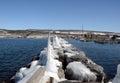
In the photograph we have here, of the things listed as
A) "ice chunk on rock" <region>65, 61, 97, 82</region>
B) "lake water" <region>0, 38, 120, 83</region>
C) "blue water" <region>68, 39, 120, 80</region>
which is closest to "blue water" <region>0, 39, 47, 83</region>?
"lake water" <region>0, 38, 120, 83</region>

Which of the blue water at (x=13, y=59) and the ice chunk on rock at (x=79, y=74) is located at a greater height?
the ice chunk on rock at (x=79, y=74)

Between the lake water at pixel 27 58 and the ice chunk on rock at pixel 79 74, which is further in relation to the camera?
the lake water at pixel 27 58

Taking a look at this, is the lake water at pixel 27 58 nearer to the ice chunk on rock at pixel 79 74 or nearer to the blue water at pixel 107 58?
the blue water at pixel 107 58

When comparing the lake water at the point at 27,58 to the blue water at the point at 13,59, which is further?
the lake water at the point at 27,58

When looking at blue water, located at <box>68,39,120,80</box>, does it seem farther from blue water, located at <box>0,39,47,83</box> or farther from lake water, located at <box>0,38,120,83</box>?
blue water, located at <box>0,39,47,83</box>

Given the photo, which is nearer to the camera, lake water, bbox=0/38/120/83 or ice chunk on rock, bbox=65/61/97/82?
ice chunk on rock, bbox=65/61/97/82

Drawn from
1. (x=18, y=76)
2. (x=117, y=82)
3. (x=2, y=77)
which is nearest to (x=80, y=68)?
(x=18, y=76)

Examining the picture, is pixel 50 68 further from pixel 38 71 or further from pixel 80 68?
pixel 38 71

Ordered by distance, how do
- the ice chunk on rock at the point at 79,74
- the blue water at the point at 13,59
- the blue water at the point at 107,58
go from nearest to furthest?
the ice chunk on rock at the point at 79,74, the blue water at the point at 13,59, the blue water at the point at 107,58

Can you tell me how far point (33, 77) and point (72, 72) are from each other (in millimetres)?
5699

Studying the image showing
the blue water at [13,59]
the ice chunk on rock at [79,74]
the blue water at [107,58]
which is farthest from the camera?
the blue water at [107,58]

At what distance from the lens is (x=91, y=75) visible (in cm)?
1583

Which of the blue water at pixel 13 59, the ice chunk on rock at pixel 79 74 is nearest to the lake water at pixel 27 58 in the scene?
the blue water at pixel 13 59

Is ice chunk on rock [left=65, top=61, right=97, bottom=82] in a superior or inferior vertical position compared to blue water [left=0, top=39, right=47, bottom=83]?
superior
